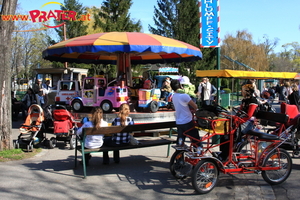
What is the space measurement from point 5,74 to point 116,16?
25846 millimetres

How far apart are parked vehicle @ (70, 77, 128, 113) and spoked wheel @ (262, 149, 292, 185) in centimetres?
681

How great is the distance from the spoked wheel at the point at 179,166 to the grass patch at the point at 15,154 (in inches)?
156

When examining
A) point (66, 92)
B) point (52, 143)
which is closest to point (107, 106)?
point (52, 143)

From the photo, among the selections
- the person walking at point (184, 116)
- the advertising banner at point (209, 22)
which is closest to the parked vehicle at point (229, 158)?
the person walking at point (184, 116)

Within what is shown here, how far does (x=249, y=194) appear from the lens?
5.19m

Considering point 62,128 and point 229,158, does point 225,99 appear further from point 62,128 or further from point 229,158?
point 229,158

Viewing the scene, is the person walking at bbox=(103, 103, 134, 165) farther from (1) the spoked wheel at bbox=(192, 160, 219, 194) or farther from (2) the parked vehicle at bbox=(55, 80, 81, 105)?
(2) the parked vehicle at bbox=(55, 80, 81, 105)

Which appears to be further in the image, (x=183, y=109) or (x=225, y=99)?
(x=225, y=99)

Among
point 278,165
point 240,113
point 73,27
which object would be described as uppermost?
point 73,27

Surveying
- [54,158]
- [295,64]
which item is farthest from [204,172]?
[295,64]

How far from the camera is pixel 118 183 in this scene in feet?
18.9

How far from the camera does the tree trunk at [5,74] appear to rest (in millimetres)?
7496

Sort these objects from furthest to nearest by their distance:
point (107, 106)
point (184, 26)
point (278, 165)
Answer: point (184, 26) → point (107, 106) → point (278, 165)

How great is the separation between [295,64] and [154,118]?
80.5 metres
